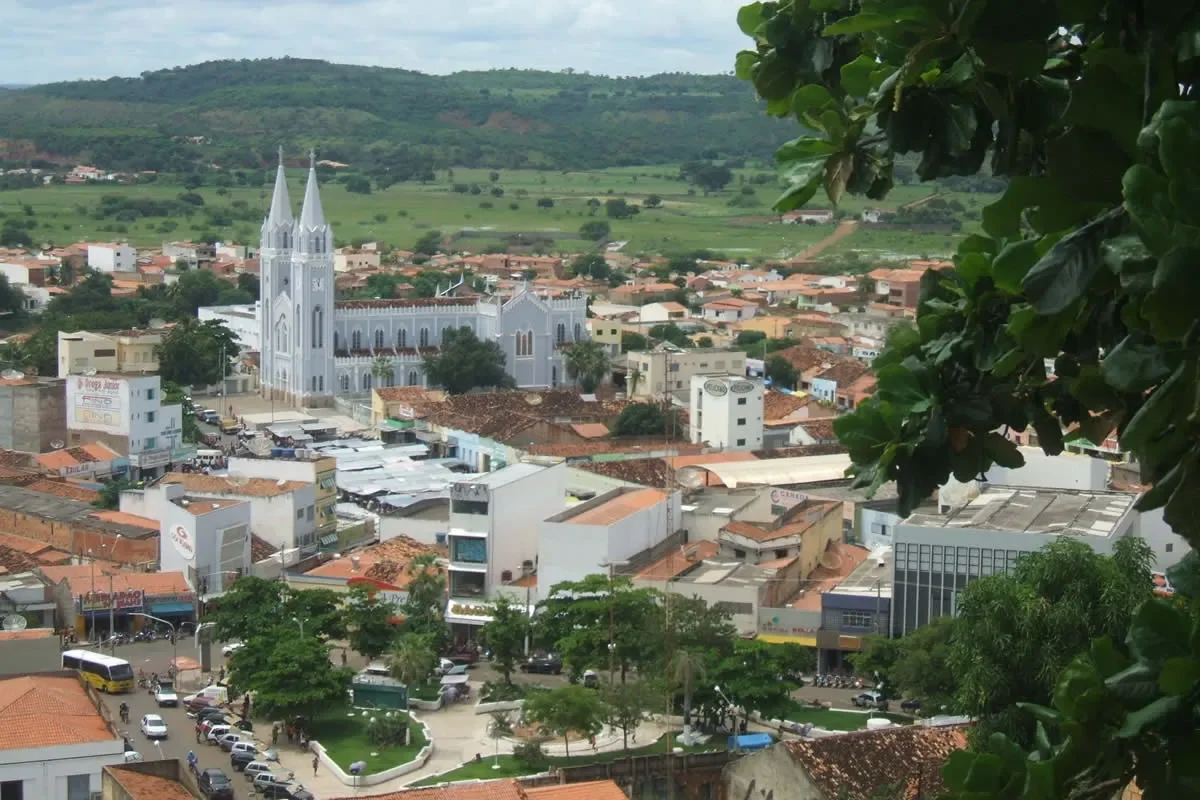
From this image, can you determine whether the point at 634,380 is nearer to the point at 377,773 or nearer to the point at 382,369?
the point at 382,369

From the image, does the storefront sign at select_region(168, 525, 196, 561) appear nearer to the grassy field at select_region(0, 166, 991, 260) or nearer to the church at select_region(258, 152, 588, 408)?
the church at select_region(258, 152, 588, 408)

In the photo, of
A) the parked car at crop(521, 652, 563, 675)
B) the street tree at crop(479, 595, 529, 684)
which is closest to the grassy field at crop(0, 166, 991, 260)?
the parked car at crop(521, 652, 563, 675)

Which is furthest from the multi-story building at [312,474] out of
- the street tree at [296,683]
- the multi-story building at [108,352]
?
the multi-story building at [108,352]

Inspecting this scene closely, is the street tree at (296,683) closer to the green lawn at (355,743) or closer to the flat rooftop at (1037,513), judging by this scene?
the green lawn at (355,743)

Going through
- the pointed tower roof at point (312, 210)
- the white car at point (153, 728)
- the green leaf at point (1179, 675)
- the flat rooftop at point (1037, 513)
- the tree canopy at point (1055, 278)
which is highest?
the tree canopy at point (1055, 278)

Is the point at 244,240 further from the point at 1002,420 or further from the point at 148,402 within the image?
the point at 1002,420
